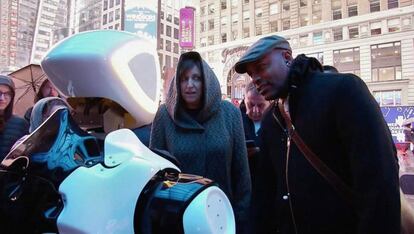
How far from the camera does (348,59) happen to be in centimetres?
3269

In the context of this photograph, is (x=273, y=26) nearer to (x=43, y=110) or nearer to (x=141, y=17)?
(x=141, y=17)

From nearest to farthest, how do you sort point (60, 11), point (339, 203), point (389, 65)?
point (339, 203) → point (389, 65) → point (60, 11)

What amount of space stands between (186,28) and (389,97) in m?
18.8

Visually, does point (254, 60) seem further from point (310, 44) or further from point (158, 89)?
point (310, 44)

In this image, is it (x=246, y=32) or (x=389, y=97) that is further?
(x=246, y=32)

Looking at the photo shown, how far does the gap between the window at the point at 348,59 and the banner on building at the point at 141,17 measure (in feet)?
57.6

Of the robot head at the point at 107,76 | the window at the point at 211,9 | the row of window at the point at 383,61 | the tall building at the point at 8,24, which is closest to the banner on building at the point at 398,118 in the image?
the robot head at the point at 107,76

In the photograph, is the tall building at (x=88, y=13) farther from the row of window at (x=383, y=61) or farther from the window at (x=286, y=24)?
the row of window at (x=383, y=61)

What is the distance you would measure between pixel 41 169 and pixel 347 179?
1210mm

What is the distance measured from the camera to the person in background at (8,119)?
2.85 meters

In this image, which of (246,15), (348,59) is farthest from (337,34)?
(246,15)

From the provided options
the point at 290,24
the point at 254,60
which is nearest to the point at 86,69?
the point at 254,60

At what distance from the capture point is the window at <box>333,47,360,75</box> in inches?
1258

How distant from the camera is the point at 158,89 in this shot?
135cm
